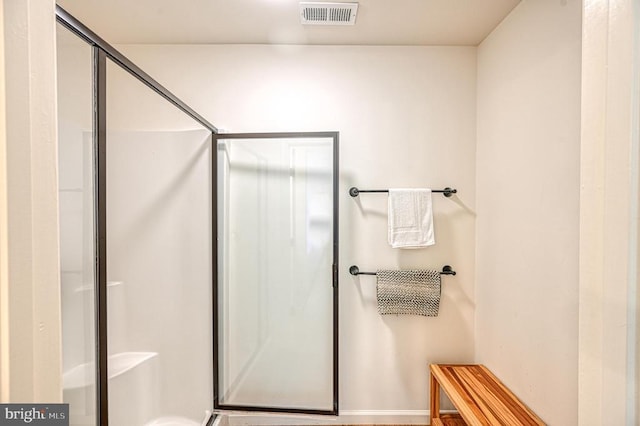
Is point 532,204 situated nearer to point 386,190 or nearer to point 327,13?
point 386,190

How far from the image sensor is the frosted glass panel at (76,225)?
933 millimetres

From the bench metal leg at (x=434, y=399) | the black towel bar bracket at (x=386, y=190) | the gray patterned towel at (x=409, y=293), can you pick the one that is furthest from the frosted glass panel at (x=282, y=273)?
the bench metal leg at (x=434, y=399)

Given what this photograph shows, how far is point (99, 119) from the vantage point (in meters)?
1.06

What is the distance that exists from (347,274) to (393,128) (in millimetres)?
1016

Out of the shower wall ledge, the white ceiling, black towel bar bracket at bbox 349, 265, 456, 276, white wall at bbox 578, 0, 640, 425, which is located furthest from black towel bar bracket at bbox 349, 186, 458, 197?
white wall at bbox 578, 0, 640, 425

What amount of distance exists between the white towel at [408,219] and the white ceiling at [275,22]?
97 cm

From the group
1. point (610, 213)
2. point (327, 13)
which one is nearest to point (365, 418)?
point (610, 213)

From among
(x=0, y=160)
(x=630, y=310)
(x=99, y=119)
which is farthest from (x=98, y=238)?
(x=630, y=310)

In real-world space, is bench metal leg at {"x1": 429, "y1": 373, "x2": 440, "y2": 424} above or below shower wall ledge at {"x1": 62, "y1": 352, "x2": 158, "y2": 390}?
below

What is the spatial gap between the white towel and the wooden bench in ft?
2.58

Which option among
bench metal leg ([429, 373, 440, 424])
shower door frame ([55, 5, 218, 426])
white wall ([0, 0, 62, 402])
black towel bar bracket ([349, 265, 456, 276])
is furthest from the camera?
black towel bar bracket ([349, 265, 456, 276])

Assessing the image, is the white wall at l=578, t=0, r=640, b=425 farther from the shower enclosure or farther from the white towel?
the white towel

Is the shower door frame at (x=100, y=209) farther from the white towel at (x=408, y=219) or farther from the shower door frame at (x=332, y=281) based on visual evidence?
the white towel at (x=408, y=219)

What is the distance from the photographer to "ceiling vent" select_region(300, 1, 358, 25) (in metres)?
1.80
